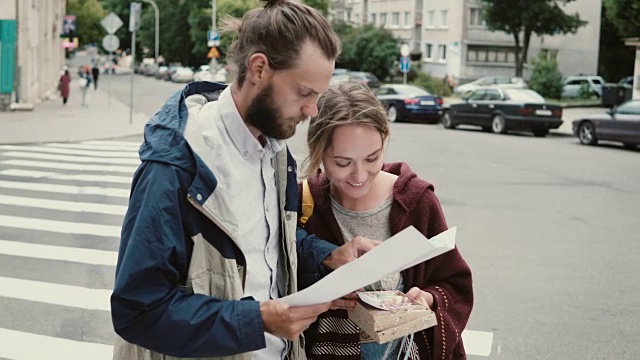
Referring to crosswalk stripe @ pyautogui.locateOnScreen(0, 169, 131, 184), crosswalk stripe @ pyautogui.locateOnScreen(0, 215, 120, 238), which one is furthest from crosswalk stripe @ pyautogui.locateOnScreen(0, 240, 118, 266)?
crosswalk stripe @ pyautogui.locateOnScreen(0, 169, 131, 184)

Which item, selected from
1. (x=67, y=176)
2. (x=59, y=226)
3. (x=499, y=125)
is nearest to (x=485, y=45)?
(x=499, y=125)

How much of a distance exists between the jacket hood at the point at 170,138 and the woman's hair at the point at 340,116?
55cm

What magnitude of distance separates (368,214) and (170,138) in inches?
35.8

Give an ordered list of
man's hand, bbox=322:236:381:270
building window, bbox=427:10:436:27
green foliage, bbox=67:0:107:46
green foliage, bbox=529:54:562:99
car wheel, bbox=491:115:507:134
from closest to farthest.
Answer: man's hand, bbox=322:236:381:270 → car wheel, bbox=491:115:507:134 → green foliage, bbox=529:54:562:99 → building window, bbox=427:10:436:27 → green foliage, bbox=67:0:107:46

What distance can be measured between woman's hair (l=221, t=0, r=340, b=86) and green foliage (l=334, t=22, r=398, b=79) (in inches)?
2397

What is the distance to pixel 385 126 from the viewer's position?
2711 millimetres

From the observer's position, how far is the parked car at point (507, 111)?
27.0 m

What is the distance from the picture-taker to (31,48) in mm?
33531

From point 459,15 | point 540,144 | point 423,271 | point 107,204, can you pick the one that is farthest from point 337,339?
point 459,15

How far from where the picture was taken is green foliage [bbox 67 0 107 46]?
78.9m

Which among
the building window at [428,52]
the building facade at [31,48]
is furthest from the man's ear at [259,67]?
the building window at [428,52]

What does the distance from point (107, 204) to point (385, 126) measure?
10.1 meters

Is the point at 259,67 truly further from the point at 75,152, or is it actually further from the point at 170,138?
the point at 75,152

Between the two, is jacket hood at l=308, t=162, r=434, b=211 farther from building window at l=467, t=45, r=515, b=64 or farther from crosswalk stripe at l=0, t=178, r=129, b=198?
building window at l=467, t=45, r=515, b=64
